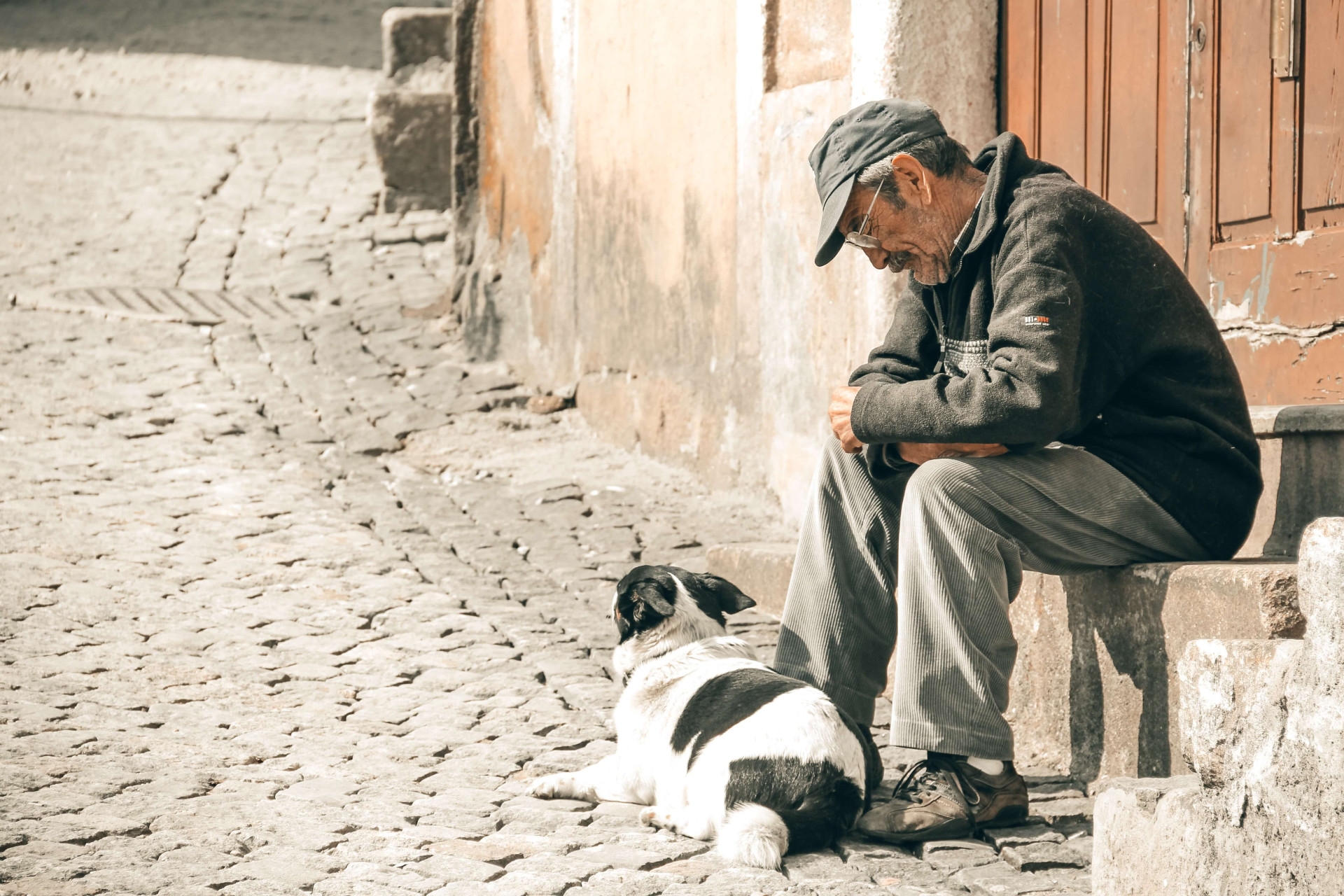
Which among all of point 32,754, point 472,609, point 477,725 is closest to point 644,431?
point 472,609

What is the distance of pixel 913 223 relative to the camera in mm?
3268

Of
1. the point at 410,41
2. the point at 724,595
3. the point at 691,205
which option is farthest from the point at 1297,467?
the point at 410,41

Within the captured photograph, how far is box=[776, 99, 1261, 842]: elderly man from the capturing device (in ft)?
9.78

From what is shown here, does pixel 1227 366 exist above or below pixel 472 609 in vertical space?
above

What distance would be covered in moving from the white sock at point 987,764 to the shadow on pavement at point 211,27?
1451 centimetres

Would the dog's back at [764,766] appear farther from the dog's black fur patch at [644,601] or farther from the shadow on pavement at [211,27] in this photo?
the shadow on pavement at [211,27]

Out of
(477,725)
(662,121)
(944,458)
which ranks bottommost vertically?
(477,725)

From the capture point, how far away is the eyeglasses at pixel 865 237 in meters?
3.26

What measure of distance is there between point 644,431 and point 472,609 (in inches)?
93.1

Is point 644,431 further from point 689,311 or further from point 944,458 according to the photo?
point 944,458

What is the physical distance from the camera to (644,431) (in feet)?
24.0

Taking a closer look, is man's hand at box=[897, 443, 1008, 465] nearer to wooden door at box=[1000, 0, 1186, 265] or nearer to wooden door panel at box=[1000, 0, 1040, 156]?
wooden door at box=[1000, 0, 1186, 265]

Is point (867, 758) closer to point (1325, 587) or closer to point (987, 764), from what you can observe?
point (987, 764)

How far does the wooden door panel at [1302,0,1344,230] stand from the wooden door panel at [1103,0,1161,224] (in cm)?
66
